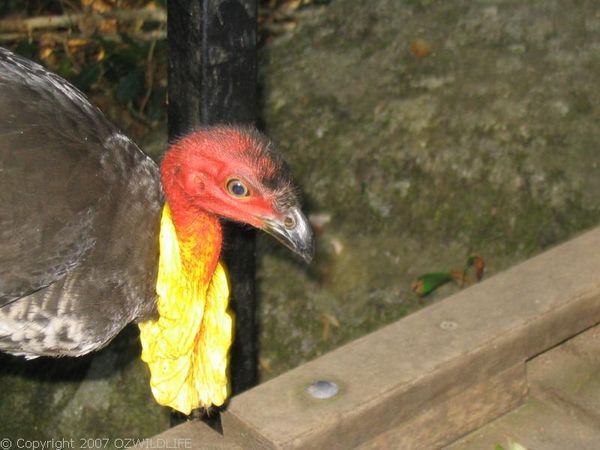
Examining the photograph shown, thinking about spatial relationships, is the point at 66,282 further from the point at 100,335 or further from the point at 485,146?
the point at 485,146

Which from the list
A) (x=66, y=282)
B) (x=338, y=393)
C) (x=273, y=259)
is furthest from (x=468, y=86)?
(x=66, y=282)

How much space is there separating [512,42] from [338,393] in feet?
8.49

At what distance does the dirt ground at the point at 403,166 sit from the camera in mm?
4602

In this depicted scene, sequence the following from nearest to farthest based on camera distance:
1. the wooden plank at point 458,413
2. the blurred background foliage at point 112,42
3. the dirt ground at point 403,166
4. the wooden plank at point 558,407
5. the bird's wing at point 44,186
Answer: the bird's wing at point 44,186 < the wooden plank at point 458,413 < the wooden plank at point 558,407 < the dirt ground at point 403,166 < the blurred background foliage at point 112,42

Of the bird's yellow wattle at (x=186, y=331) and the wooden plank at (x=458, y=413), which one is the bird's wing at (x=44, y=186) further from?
the wooden plank at (x=458, y=413)

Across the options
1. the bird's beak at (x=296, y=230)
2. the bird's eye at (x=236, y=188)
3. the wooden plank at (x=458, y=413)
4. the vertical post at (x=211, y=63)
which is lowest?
the wooden plank at (x=458, y=413)

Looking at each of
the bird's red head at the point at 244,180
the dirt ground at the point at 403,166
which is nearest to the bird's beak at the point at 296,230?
the bird's red head at the point at 244,180

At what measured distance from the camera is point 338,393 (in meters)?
3.36

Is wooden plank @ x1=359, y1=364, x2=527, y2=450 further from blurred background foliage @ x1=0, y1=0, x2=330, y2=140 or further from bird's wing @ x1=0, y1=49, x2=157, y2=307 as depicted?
blurred background foliage @ x1=0, y1=0, x2=330, y2=140

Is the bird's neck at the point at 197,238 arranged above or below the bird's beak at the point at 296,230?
below

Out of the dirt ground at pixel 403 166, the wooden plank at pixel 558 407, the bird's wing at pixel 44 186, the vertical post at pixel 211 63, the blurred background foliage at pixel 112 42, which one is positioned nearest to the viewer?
the bird's wing at pixel 44 186

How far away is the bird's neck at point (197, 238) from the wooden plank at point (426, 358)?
0.43 m

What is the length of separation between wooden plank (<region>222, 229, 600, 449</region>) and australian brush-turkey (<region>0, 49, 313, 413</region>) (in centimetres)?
23

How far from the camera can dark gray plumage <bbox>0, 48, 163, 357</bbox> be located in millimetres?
3051
